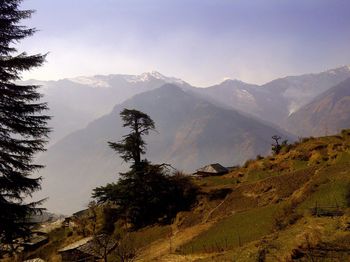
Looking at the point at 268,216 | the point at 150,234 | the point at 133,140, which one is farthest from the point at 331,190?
the point at 133,140

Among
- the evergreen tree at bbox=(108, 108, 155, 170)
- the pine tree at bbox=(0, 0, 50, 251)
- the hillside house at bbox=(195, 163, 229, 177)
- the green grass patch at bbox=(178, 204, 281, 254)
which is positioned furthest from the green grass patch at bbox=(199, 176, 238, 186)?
the pine tree at bbox=(0, 0, 50, 251)

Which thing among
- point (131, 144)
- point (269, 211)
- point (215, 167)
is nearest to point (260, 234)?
point (269, 211)

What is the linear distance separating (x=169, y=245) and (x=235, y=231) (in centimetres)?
623

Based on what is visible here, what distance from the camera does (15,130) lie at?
19422 millimetres

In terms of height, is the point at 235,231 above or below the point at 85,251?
above

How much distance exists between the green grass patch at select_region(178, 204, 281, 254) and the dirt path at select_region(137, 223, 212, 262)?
40.3 inches

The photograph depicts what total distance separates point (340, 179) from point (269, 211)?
554 centimetres

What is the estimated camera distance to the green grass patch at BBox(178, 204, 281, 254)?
86.2 ft

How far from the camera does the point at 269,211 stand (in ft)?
98.6

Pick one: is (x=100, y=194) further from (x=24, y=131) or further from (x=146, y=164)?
(x=24, y=131)

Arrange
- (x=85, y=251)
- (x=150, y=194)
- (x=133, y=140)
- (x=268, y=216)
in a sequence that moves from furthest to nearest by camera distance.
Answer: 1. (x=133, y=140)
2. (x=150, y=194)
3. (x=85, y=251)
4. (x=268, y=216)

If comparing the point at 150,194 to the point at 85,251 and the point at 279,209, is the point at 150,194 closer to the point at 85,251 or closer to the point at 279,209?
the point at 85,251

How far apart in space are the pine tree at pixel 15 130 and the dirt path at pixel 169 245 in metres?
11.4

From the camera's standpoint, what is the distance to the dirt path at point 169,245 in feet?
93.7
